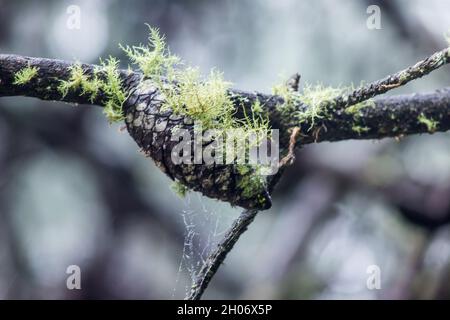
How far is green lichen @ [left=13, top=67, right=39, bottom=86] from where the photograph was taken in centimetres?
88

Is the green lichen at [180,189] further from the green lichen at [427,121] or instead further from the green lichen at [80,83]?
the green lichen at [427,121]

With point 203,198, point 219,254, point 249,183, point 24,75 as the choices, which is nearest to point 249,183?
point 249,183

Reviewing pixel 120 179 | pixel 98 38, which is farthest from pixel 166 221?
pixel 98 38

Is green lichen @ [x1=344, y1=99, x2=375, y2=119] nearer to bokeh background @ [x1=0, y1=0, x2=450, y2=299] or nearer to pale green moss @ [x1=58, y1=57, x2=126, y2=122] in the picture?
pale green moss @ [x1=58, y1=57, x2=126, y2=122]

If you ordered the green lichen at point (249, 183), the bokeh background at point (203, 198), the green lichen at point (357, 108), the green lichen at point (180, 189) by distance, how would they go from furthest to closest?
1. the bokeh background at point (203, 198)
2. the green lichen at point (357, 108)
3. the green lichen at point (180, 189)
4. the green lichen at point (249, 183)

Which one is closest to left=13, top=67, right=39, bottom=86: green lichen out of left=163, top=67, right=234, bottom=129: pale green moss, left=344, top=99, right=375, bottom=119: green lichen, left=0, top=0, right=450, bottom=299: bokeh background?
left=163, top=67, right=234, bottom=129: pale green moss

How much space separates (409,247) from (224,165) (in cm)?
178

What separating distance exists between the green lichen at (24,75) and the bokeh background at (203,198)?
1688 mm

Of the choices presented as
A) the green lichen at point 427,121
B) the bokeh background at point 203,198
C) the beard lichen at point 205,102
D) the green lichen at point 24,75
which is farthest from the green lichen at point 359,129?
the bokeh background at point 203,198

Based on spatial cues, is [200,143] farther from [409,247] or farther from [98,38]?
[98,38]

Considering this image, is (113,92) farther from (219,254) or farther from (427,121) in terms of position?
(427,121)

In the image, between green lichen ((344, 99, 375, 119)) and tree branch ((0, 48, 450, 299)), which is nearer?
tree branch ((0, 48, 450, 299))

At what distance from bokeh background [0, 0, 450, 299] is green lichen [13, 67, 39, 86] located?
66.5 inches

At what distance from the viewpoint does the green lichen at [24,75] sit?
88 centimetres
